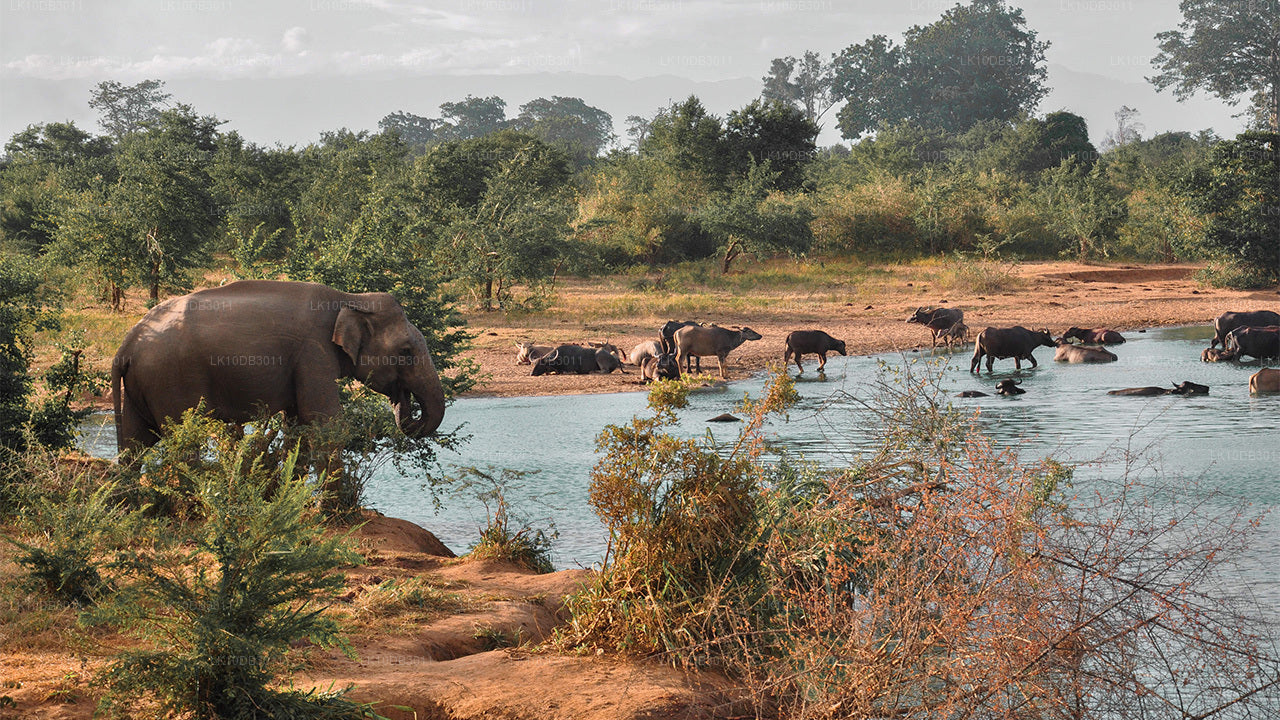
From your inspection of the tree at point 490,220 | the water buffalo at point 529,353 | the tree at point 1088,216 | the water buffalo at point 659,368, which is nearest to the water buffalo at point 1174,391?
the water buffalo at point 659,368

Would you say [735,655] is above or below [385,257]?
below

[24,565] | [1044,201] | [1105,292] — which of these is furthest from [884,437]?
[1044,201]

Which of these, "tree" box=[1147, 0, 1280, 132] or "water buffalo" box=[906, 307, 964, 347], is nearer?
"water buffalo" box=[906, 307, 964, 347]

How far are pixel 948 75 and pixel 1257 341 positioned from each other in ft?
219

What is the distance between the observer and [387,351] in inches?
351

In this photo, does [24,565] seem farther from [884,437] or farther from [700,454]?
[884,437]

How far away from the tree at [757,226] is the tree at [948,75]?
5029 cm

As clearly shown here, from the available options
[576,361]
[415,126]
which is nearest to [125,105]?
[415,126]

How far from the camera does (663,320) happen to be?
25219mm

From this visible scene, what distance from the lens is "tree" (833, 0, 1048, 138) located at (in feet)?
265

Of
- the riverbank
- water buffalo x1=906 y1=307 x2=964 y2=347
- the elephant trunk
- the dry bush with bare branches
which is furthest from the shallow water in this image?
the dry bush with bare branches

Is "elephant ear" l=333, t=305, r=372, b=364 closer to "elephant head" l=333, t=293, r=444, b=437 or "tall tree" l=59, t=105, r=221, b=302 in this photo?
"elephant head" l=333, t=293, r=444, b=437

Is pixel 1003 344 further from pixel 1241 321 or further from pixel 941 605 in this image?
pixel 941 605

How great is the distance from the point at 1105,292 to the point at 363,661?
28710 mm
